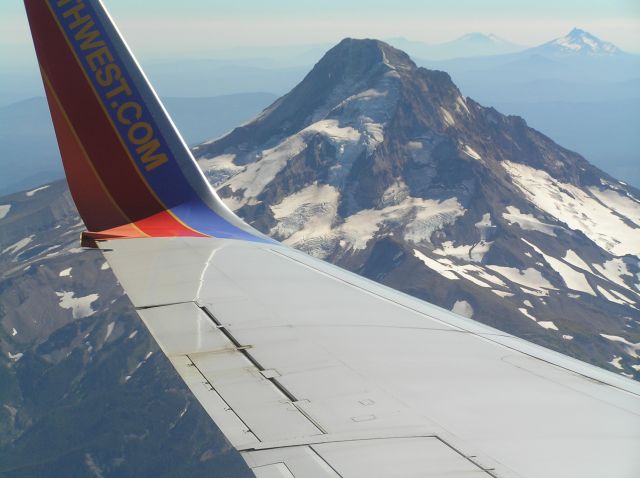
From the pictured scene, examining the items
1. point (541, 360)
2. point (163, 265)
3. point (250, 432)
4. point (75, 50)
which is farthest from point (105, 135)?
point (541, 360)

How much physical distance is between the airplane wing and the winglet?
35 millimetres

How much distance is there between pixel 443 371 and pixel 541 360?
1.99 m

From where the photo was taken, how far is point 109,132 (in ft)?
49.4

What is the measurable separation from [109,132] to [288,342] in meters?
7.24

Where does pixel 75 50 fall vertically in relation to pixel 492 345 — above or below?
above

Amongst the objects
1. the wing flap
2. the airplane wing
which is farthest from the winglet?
the wing flap

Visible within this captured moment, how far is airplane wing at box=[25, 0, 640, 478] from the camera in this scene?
7.39m

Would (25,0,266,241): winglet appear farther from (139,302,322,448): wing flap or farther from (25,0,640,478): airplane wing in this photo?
(139,302,322,448): wing flap

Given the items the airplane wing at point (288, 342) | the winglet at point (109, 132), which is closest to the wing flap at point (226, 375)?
the airplane wing at point (288, 342)

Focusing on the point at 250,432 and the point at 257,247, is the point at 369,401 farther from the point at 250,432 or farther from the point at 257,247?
the point at 257,247

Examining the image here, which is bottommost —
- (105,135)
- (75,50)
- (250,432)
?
(250,432)

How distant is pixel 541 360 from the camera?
10.8 meters

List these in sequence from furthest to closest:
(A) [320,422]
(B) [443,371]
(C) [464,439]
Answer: (B) [443,371] < (A) [320,422] < (C) [464,439]

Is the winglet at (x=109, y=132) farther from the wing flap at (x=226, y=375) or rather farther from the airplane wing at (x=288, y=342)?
the wing flap at (x=226, y=375)
